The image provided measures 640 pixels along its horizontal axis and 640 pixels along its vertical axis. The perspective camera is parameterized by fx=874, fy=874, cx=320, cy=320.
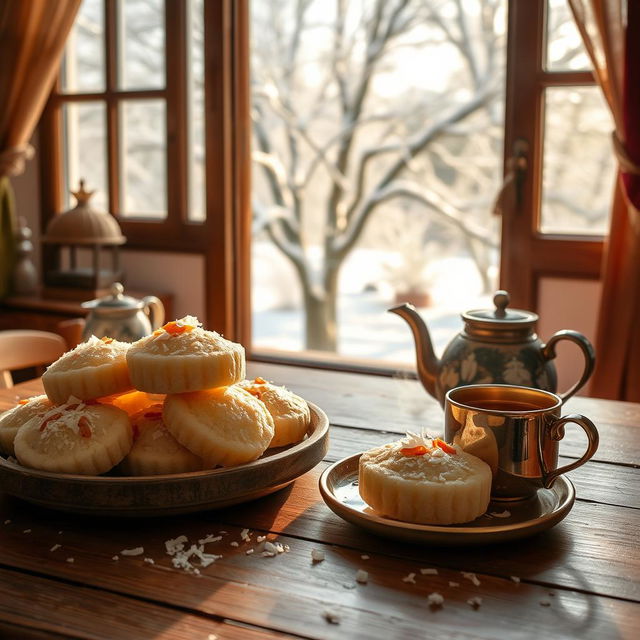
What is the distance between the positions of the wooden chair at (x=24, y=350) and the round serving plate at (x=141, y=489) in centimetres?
105

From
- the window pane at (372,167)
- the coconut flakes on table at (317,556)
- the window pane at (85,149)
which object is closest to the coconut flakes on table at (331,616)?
the coconut flakes on table at (317,556)

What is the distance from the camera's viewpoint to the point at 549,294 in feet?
9.43

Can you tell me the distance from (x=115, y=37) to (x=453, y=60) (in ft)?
9.30

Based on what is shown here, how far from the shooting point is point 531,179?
286 centimetres

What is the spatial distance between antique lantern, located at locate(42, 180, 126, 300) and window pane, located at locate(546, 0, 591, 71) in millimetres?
1646

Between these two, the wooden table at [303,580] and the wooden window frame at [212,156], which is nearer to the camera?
the wooden table at [303,580]

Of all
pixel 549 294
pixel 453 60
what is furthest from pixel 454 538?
pixel 453 60

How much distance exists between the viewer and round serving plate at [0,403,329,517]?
0.90m

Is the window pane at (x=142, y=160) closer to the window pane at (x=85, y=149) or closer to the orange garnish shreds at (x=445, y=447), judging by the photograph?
the window pane at (x=85, y=149)

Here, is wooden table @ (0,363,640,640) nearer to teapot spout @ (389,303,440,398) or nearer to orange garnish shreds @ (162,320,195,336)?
orange garnish shreds @ (162,320,195,336)

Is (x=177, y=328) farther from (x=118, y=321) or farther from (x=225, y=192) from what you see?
(x=225, y=192)

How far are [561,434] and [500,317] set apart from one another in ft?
1.27

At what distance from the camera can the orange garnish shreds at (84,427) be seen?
0.93 m

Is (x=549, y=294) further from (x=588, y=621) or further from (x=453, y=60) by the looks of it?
(x=453, y=60)
